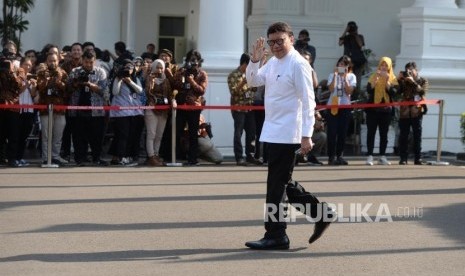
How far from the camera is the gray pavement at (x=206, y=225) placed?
960 cm

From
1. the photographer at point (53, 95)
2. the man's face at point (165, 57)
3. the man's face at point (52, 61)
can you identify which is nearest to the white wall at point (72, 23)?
the man's face at point (165, 57)

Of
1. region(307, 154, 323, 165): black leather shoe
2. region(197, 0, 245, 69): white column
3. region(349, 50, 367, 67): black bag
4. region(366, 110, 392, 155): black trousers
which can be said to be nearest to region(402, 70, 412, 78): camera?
region(366, 110, 392, 155): black trousers

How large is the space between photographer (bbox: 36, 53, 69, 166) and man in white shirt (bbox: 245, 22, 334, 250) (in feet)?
27.2

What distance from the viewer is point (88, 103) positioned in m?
18.6

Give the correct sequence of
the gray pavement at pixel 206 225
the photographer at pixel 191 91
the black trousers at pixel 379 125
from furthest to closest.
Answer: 1. the black trousers at pixel 379 125
2. the photographer at pixel 191 91
3. the gray pavement at pixel 206 225

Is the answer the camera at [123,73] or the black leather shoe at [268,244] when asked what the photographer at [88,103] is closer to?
the camera at [123,73]

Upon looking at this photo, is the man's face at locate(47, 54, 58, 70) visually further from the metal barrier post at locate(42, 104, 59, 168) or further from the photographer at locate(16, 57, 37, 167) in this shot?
the metal barrier post at locate(42, 104, 59, 168)

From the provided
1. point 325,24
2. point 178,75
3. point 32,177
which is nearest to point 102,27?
point 325,24

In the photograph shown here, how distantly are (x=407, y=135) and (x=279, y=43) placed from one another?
10276 mm

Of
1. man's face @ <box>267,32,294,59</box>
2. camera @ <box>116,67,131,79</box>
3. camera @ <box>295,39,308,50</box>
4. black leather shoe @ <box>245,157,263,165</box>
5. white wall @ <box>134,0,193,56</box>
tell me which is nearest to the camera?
man's face @ <box>267,32,294,59</box>

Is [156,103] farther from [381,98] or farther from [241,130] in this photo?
[381,98]

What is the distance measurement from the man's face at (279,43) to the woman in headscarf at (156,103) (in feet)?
27.8

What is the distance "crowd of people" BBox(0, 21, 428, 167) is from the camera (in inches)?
724

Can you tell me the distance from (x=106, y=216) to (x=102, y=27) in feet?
45.8
